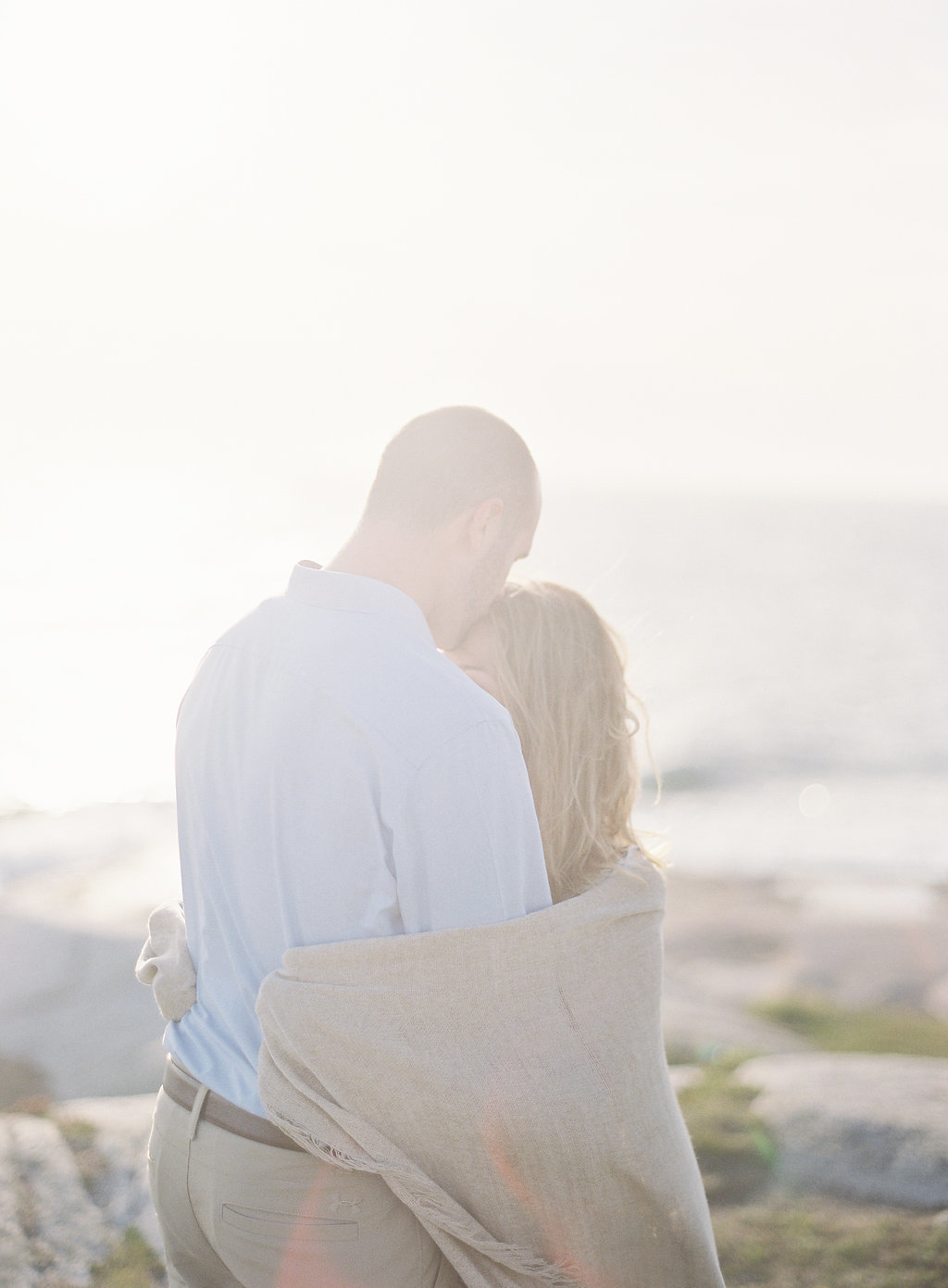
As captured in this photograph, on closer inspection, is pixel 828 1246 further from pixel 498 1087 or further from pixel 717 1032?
pixel 717 1032

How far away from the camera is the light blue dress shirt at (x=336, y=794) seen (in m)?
1.70

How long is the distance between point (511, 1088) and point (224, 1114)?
0.59 m

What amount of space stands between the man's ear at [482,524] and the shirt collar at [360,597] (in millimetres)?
349

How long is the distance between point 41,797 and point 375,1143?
53.5ft

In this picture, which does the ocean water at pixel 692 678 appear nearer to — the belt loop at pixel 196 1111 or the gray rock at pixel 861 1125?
the gray rock at pixel 861 1125

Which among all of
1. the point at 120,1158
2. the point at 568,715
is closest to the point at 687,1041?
the point at 120,1158

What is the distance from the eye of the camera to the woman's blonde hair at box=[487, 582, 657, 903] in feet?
9.25

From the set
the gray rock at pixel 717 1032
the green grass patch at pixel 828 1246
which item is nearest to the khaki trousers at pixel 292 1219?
the green grass patch at pixel 828 1246

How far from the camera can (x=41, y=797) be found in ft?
53.7

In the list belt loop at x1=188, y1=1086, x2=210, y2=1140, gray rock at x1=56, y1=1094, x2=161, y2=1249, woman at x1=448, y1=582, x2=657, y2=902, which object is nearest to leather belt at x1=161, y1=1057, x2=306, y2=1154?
belt loop at x1=188, y1=1086, x2=210, y2=1140

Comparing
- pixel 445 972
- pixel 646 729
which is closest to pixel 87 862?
pixel 646 729

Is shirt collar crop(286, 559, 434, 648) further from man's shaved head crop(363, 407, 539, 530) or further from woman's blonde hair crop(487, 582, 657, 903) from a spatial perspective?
woman's blonde hair crop(487, 582, 657, 903)

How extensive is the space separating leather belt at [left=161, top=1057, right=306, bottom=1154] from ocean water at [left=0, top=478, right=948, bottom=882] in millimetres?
1797

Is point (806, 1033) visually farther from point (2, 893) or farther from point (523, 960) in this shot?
point (2, 893)
